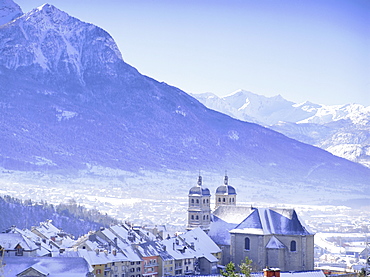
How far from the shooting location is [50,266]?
87.9 meters

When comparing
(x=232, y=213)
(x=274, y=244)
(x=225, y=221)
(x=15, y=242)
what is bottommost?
(x=15, y=242)

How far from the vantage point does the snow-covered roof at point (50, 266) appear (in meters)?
86.7

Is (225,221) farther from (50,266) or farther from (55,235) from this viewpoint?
(50,266)

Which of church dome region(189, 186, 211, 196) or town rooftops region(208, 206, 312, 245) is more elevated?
church dome region(189, 186, 211, 196)

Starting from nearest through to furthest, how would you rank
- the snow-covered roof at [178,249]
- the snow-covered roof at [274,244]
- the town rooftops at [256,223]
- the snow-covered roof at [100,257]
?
1. the snow-covered roof at [100,257]
2. the snow-covered roof at [178,249]
3. the snow-covered roof at [274,244]
4. the town rooftops at [256,223]

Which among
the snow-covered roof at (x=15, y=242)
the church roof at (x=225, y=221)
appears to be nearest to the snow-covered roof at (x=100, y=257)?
the snow-covered roof at (x=15, y=242)

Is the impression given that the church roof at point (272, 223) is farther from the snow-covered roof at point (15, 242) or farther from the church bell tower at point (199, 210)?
the snow-covered roof at point (15, 242)

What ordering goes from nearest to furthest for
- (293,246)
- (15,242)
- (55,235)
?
1. (15,242)
2. (293,246)
3. (55,235)

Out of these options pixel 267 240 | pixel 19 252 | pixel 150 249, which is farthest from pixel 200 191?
pixel 19 252

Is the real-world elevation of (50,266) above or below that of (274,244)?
below

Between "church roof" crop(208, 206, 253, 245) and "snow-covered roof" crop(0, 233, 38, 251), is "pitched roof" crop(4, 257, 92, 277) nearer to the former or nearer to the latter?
"snow-covered roof" crop(0, 233, 38, 251)

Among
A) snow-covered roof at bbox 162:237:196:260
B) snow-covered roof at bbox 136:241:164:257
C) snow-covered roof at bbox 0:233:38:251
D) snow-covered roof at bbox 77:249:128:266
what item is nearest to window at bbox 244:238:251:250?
snow-covered roof at bbox 162:237:196:260

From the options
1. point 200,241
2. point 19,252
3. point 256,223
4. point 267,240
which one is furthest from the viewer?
point 200,241

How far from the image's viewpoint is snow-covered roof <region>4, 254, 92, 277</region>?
86.7 meters
